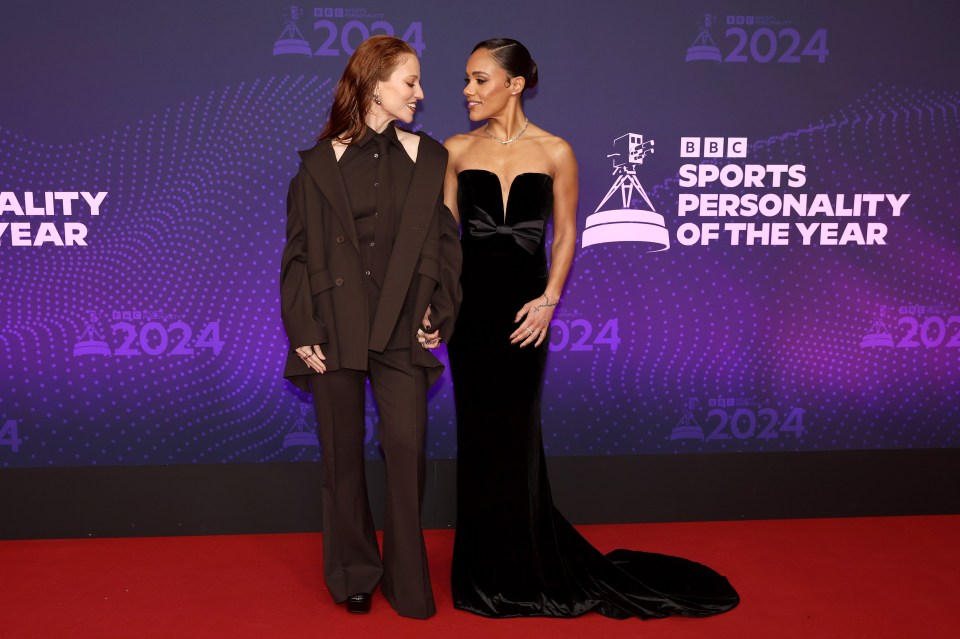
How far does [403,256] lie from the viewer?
9.79 feet

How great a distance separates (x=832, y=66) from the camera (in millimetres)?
3975

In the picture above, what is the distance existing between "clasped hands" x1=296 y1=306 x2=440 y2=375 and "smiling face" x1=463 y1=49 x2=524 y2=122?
76cm

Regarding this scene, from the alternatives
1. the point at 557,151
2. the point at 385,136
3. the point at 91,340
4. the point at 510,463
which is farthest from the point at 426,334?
the point at 91,340

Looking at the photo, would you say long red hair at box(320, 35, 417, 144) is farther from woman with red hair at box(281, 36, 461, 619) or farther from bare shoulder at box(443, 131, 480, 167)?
bare shoulder at box(443, 131, 480, 167)

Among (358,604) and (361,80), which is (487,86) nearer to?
(361,80)

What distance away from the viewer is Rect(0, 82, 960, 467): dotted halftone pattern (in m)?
3.79

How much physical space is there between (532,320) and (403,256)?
54 centimetres

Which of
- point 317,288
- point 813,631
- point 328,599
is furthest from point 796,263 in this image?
point 328,599

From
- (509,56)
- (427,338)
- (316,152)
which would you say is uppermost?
(509,56)

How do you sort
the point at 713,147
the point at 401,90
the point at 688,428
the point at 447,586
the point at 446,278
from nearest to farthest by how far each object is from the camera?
the point at 401,90 < the point at 446,278 < the point at 447,586 < the point at 713,147 < the point at 688,428

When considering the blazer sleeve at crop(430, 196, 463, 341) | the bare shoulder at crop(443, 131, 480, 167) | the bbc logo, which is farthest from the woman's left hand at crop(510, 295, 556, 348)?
the bbc logo

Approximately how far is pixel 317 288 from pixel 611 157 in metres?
1.64

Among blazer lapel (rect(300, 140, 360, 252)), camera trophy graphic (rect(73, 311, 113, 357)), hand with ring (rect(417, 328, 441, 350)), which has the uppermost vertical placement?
blazer lapel (rect(300, 140, 360, 252))

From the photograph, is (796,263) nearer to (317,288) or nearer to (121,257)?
(317,288)
